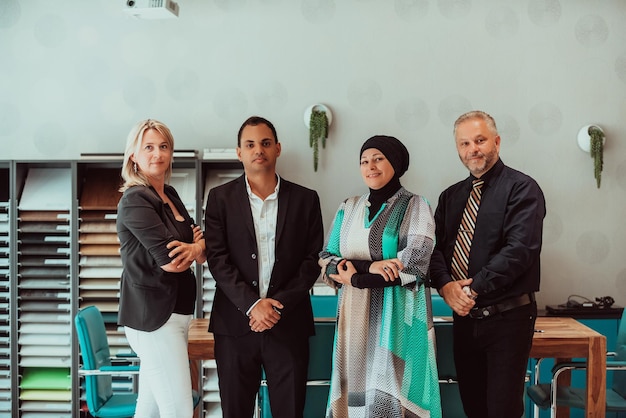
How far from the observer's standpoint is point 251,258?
308 cm

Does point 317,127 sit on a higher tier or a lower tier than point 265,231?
higher

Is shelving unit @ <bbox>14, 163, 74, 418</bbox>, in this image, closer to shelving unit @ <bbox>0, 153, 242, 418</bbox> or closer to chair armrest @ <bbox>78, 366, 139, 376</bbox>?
shelving unit @ <bbox>0, 153, 242, 418</bbox>

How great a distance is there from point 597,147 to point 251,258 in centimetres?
302

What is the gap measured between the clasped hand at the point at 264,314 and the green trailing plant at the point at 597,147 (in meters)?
3.01

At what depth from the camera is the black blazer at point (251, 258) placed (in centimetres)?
306

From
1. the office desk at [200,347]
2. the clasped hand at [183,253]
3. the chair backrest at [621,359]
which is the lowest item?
the chair backrest at [621,359]

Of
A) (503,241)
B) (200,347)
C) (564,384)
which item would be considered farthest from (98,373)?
(564,384)

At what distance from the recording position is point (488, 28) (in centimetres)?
518

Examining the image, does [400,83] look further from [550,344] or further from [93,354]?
[93,354]

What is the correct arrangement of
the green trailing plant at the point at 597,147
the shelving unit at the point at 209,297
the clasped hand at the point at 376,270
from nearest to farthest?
1. the clasped hand at the point at 376,270
2. the shelving unit at the point at 209,297
3. the green trailing plant at the point at 597,147

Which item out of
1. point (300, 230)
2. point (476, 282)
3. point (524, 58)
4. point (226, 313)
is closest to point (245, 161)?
point (300, 230)

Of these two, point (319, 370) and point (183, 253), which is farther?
point (319, 370)

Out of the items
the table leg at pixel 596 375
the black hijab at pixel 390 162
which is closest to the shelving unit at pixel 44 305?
the black hijab at pixel 390 162

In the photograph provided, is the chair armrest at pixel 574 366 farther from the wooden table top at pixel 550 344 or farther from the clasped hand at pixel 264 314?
the clasped hand at pixel 264 314
